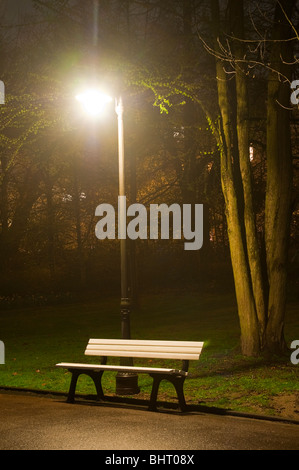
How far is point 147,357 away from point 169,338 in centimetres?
885

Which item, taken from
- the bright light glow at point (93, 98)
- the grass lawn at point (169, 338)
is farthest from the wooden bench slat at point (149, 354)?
the bright light glow at point (93, 98)

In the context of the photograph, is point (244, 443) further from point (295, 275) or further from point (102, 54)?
point (295, 275)

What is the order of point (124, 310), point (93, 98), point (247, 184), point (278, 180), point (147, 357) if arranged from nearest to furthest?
point (147, 357) → point (124, 310) → point (93, 98) → point (278, 180) → point (247, 184)

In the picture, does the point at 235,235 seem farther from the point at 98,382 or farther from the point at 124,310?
the point at 98,382

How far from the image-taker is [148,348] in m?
9.90

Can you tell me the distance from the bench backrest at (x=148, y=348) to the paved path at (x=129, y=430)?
0.86m

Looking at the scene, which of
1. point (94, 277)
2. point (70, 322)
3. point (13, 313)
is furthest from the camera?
point (94, 277)

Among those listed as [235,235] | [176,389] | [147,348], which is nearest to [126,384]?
[147,348]

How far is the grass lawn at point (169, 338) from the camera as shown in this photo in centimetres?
1014

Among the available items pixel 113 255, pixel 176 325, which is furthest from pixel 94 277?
pixel 176 325

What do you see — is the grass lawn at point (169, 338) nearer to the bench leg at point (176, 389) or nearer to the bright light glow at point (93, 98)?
the bench leg at point (176, 389)

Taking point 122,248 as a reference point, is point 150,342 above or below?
below

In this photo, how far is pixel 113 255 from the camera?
3728cm
